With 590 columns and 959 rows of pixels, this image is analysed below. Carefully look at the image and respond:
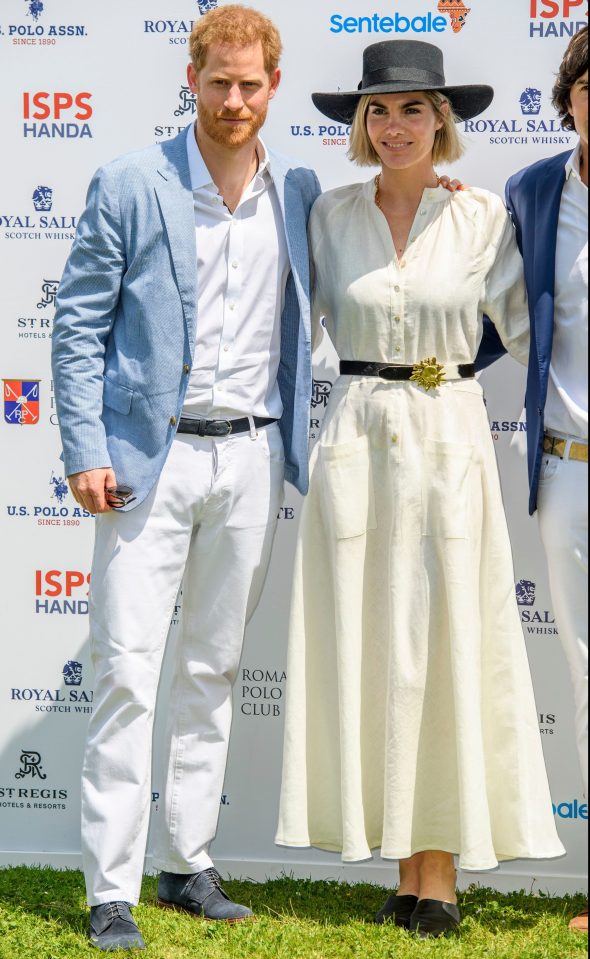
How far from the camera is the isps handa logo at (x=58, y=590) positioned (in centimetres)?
432

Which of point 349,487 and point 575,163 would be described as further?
point 349,487

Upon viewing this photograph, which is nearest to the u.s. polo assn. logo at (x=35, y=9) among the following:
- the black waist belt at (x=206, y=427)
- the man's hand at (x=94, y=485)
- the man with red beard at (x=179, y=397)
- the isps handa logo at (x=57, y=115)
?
the isps handa logo at (x=57, y=115)

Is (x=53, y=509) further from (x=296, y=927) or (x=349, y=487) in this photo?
(x=296, y=927)

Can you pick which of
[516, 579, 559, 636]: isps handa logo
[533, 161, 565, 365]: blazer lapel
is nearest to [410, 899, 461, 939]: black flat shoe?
[516, 579, 559, 636]: isps handa logo

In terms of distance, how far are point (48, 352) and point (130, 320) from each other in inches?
37.5

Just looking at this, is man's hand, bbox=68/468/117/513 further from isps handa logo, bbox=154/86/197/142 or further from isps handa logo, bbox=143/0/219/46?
isps handa logo, bbox=143/0/219/46

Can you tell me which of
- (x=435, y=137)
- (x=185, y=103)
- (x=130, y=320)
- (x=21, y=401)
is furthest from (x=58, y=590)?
(x=435, y=137)

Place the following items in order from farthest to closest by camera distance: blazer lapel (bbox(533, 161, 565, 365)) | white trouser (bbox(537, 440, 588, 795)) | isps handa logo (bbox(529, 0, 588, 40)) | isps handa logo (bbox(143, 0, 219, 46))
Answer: isps handa logo (bbox(143, 0, 219, 46))
isps handa logo (bbox(529, 0, 588, 40))
blazer lapel (bbox(533, 161, 565, 365))
white trouser (bbox(537, 440, 588, 795))

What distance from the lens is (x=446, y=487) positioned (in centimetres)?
340

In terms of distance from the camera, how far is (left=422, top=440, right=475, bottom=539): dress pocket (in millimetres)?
3404

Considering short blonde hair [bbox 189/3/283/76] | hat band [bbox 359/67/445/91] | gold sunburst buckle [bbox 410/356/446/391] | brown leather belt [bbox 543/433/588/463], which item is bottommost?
brown leather belt [bbox 543/433/588/463]

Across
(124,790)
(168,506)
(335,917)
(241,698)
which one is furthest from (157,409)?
(335,917)

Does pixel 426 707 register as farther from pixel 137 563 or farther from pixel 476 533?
pixel 137 563

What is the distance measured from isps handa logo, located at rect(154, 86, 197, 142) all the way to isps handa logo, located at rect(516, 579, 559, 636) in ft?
6.44
